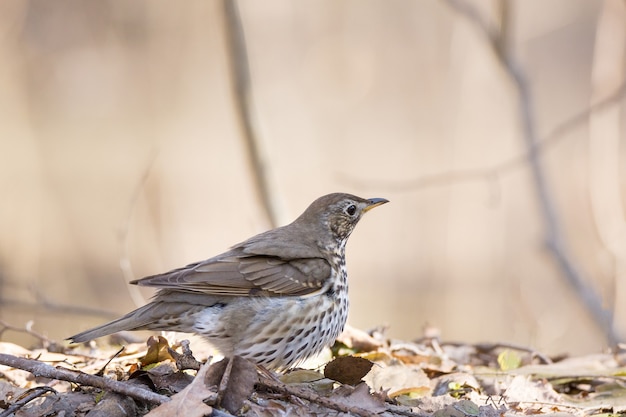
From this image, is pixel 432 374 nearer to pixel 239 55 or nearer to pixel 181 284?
pixel 181 284

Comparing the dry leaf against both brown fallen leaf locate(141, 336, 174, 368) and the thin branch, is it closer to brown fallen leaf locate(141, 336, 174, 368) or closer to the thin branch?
brown fallen leaf locate(141, 336, 174, 368)

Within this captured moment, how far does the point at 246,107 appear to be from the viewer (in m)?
7.88

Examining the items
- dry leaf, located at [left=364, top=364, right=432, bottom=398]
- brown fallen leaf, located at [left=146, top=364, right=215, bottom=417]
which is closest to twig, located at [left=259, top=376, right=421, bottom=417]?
brown fallen leaf, located at [left=146, top=364, right=215, bottom=417]

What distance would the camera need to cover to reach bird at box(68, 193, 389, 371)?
4.92 m

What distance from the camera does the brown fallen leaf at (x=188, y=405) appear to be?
3607mm

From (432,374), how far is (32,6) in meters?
14.4

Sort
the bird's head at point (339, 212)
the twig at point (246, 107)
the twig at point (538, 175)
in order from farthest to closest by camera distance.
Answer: the twig at point (538, 175) < the twig at point (246, 107) < the bird's head at point (339, 212)

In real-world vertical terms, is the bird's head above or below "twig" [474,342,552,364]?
above

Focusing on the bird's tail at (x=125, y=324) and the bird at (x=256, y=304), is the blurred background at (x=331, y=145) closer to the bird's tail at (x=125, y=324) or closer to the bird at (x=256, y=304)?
the bird at (x=256, y=304)

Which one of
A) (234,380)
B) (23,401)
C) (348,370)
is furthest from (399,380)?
(23,401)

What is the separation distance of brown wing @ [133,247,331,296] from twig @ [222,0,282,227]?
2457 millimetres

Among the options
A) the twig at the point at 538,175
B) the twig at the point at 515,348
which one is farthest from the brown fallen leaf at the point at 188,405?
the twig at the point at 538,175

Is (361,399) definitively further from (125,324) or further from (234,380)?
(125,324)

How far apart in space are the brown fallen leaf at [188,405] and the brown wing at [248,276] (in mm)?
1134
